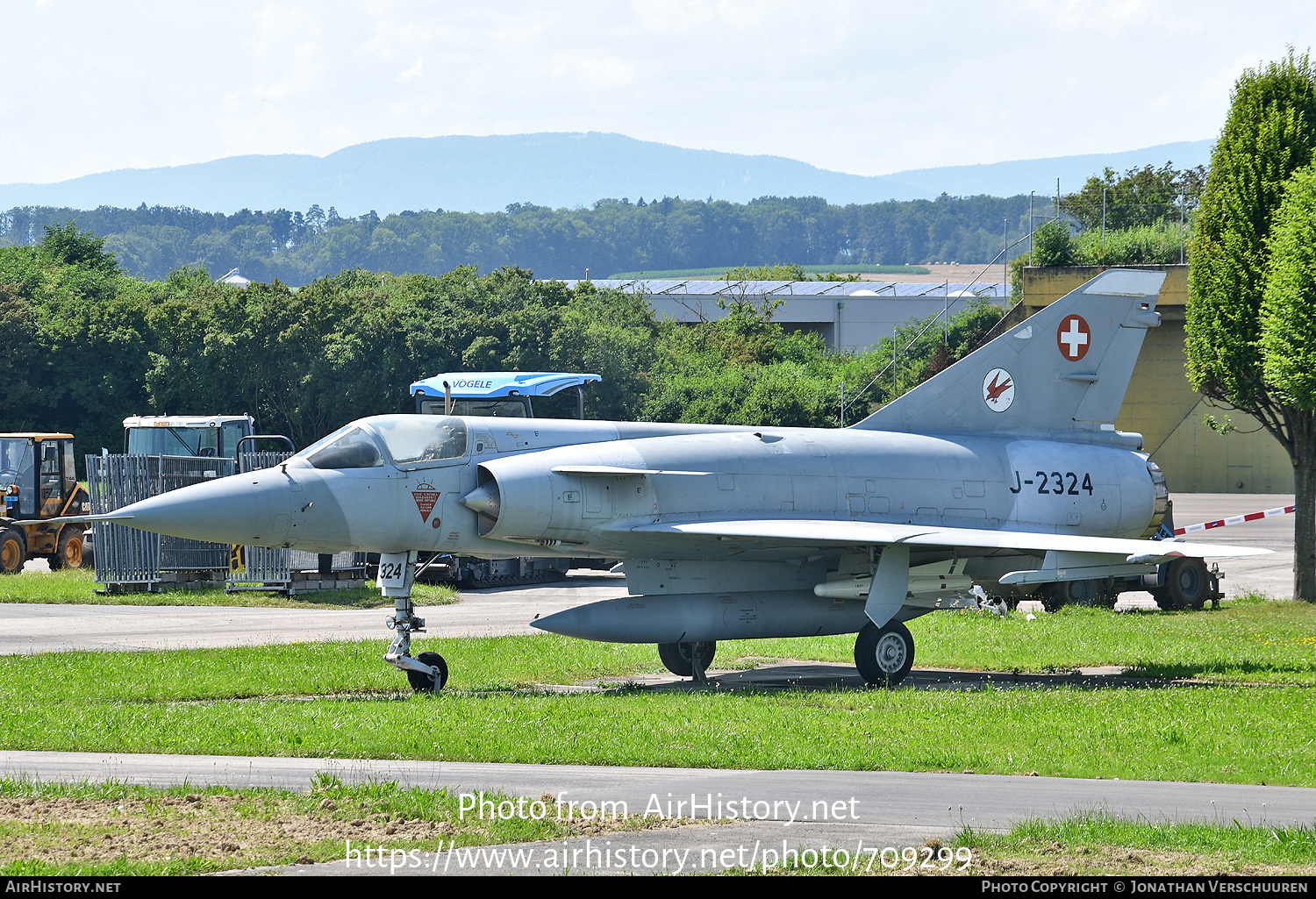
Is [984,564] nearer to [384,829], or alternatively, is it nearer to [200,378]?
[384,829]

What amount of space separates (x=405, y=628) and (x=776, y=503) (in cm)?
483

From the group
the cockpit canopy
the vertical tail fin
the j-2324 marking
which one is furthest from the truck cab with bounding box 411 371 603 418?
the cockpit canopy

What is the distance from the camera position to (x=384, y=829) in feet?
25.6

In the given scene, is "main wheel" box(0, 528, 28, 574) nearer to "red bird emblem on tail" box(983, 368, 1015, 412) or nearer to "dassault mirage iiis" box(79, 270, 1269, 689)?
"dassault mirage iiis" box(79, 270, 1269, 689)

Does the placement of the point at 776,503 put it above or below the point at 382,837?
above

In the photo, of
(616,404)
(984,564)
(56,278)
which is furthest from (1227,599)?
(56,278)

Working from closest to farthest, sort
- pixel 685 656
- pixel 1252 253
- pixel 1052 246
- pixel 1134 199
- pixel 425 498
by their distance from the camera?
pixel 425 498, pixel 685 656, pixel 1252 253, pixel 1052 246, pixel 1134 199

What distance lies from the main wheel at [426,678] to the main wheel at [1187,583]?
15508 millimetres

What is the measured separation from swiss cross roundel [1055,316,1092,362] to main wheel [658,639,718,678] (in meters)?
6.84

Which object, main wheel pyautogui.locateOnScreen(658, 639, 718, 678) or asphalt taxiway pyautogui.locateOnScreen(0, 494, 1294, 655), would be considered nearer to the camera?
main wheel pyautogui.locateOnScreen(658, 639, 718, 678)

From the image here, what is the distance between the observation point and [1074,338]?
1831 centimetres

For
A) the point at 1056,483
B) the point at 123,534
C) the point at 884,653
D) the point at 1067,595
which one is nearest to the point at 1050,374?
the point at 1056,483

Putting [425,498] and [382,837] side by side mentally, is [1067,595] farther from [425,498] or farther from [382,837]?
[382,837]

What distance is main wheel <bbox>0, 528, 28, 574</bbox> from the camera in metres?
27.8
